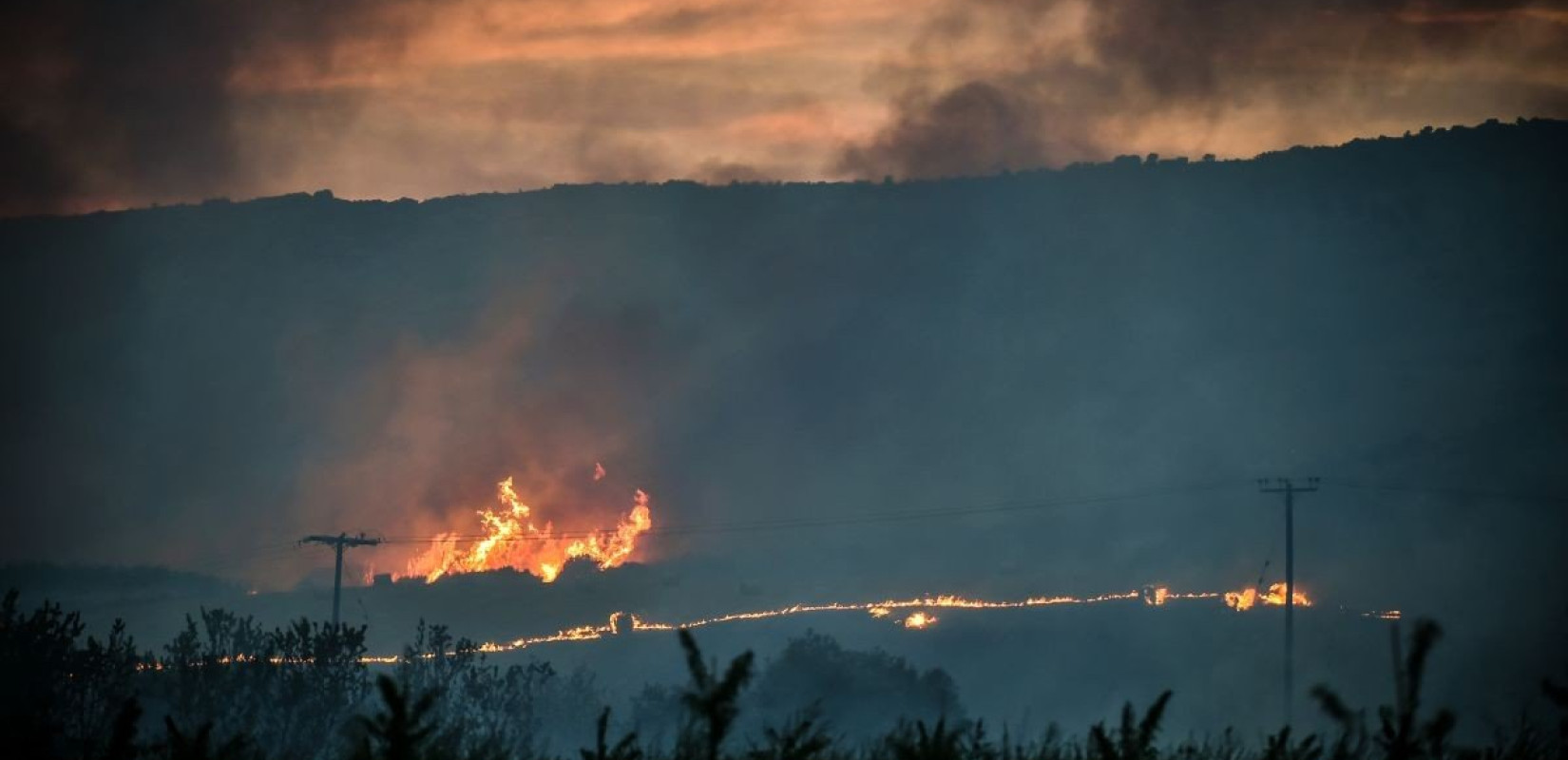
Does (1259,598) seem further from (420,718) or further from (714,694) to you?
(714,694)

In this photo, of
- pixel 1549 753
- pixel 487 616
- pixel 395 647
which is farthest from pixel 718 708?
pixel 487 616

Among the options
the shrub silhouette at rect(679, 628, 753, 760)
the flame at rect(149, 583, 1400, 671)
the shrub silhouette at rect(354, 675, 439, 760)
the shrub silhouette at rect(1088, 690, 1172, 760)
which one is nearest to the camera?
the shrub silhouette at rect(354, 675, 439, 760)

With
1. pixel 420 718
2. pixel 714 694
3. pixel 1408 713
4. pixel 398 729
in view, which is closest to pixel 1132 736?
pixel 1408 713

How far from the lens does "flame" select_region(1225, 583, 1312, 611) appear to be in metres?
193

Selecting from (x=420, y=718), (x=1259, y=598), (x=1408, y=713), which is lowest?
(x=420, y=718)

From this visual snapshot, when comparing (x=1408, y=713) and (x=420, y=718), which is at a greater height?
(x=1408, y=713)

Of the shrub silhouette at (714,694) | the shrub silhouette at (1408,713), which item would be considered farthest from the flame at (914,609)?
the shrub silhouette at (714,694)

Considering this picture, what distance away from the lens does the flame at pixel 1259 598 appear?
192688 mm

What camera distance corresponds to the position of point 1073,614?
19175cm

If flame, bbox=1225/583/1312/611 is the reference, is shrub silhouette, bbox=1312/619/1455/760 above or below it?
below

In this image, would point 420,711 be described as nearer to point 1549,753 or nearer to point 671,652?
point 1549,753

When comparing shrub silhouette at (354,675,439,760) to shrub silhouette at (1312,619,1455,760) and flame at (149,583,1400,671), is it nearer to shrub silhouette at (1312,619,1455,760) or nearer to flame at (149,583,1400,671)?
shrub silhouette at (1312,619,1455,760)

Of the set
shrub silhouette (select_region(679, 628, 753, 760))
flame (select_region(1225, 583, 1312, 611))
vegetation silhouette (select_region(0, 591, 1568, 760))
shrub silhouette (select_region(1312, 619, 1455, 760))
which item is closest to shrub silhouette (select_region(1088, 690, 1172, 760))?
vegetation silhouette (select_region(0, 591, 1568, 760))

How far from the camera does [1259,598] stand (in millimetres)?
197125
